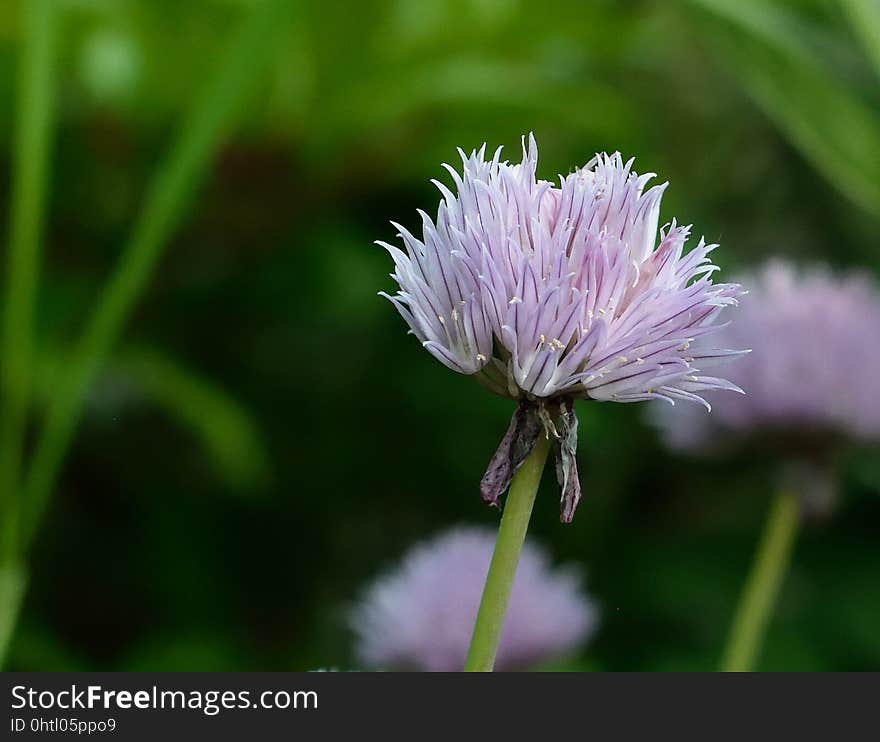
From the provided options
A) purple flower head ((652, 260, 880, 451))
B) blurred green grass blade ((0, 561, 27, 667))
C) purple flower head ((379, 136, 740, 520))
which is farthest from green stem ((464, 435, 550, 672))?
purple flower head ((652, 260, 880, 451))

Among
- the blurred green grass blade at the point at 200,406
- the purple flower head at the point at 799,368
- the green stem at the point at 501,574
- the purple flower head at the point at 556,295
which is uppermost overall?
the blurred green grass blade at the point at 200,406

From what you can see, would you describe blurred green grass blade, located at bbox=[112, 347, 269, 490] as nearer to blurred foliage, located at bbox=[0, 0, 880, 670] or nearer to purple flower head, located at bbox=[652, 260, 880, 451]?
blurred foliage, located at bbox=[0, 0, 880, 670]

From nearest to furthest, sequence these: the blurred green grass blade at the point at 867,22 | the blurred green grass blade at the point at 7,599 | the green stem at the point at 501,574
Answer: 1. the green stem at the point at 501,574
2. the blurred green grass blade at the point at 7,599
3. the blurred green grass blade at the point at 867,22

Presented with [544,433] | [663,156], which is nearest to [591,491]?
[663,156]

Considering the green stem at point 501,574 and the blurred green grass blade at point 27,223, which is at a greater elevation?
the blurred green grass blade at point 27,223

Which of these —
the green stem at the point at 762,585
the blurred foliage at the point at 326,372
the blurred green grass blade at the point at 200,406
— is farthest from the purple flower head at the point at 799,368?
the blurred green grass blade at the point at 200,406

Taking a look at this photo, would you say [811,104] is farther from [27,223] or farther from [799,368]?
[27,223]

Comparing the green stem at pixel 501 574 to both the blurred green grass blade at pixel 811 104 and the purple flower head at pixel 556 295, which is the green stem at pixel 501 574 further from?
the blurred green grass blade at pixel 811 104

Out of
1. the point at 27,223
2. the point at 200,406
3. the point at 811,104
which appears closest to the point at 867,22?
the point at 811,104

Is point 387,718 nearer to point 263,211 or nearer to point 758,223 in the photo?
point 263,211
